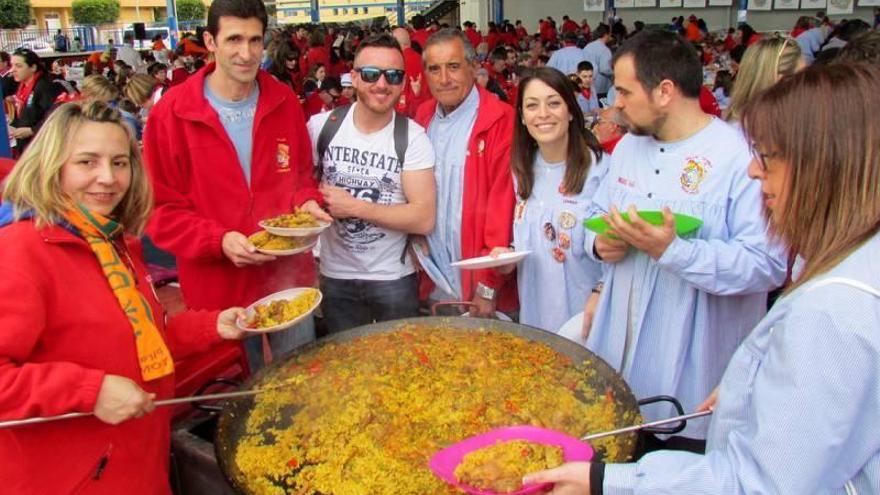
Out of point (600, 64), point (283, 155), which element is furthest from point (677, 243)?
point (600, 64)

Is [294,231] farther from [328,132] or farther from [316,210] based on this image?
[328,132]

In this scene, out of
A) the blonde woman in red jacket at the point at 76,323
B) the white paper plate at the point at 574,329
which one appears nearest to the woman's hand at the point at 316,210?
the blonde woman in red jacket at the point at 76,323

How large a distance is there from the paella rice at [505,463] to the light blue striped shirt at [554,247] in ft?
4.04

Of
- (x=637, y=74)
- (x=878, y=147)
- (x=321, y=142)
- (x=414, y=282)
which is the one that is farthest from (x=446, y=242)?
(x=878, y=147)

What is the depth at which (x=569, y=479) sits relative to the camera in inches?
58.0

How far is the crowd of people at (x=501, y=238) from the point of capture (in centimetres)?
117

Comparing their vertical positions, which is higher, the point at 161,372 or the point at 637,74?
the point at 637,74

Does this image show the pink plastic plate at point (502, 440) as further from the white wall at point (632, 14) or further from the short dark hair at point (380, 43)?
the white wall at point (632, 14)

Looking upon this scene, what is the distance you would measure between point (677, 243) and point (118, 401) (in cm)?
172

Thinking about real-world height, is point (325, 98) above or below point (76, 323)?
above

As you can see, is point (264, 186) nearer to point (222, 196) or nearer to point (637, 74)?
point (222, 196)

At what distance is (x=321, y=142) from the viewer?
3.38 metres

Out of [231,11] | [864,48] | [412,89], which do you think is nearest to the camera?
[864,48]

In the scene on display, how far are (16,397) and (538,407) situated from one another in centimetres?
168
